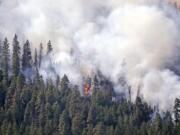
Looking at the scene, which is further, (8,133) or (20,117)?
(20,117)

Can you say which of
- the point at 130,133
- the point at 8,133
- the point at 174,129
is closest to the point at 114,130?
the point at 130,133

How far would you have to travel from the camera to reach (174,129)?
194 meters

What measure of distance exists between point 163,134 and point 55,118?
104ft

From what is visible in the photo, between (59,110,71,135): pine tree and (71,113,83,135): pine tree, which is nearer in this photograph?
(59,110,71,135): pine tree

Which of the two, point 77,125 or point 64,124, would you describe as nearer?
point 64,124

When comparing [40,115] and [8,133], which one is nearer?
[8,133]

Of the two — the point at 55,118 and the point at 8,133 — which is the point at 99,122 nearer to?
the point at 55,118

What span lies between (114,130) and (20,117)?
28.0 m

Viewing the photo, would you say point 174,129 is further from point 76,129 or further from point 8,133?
point 8,133

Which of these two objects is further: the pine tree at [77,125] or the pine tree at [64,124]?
the pine tree at [77,125]

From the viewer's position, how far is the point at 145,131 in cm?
19350

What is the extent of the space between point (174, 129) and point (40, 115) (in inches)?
1529

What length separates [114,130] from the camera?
7623 inches

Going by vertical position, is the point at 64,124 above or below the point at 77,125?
above
